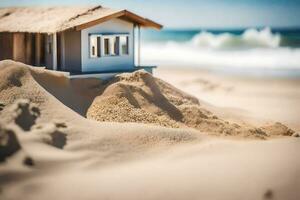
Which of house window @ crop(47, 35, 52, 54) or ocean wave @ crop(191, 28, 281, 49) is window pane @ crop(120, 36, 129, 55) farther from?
ocean wave @ crop(191, 28, 281, 49)

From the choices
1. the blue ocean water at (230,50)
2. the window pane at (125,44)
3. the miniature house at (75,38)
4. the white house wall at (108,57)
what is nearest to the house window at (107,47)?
the miniature house at (75,38)

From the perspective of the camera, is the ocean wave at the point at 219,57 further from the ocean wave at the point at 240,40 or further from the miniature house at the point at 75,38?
the miniature house at the point at 75,38

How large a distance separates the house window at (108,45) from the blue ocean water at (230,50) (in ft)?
15.9

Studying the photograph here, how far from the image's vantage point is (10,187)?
5.20 meters

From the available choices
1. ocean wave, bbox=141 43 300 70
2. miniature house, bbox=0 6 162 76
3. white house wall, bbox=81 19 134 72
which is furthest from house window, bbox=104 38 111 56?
ocean wave, bbox=141 43 300 70

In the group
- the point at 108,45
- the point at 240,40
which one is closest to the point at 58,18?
the point at 108,45

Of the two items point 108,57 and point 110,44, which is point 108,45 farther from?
point 108,57

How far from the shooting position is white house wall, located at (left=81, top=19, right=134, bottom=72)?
384 inches

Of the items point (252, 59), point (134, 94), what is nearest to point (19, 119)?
point (134, 94)

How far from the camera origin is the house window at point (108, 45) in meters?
9.89

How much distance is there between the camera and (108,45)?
33.3 feet

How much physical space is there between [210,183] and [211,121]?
3.29 m

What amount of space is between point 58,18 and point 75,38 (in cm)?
43

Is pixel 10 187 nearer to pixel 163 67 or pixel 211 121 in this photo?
pixel 211 121
